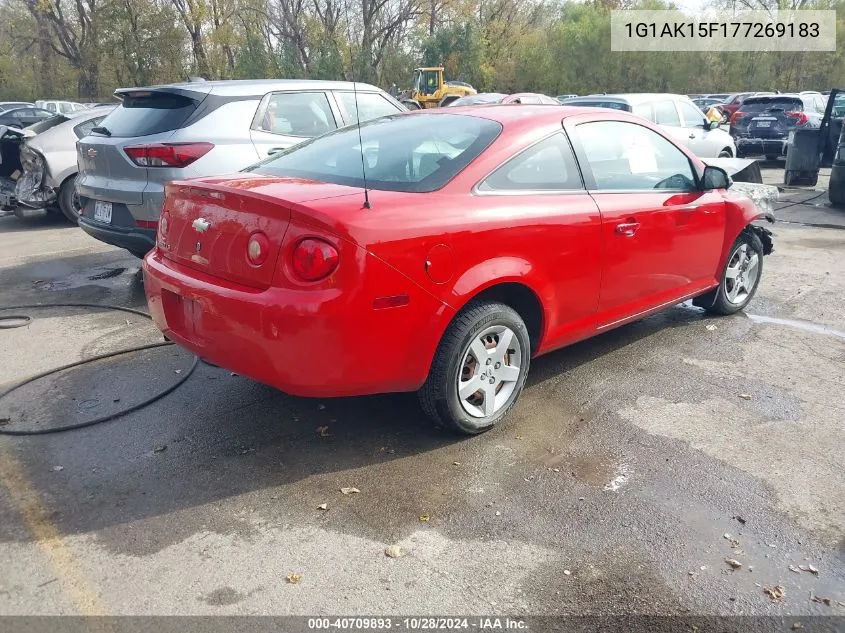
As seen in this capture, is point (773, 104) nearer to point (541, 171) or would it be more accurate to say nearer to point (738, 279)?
point (738, 279)

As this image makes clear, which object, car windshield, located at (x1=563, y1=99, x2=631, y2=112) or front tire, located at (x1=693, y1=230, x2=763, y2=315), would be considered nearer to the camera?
front tire, located at (x1=693, y1=230, x2=763, y2=315)

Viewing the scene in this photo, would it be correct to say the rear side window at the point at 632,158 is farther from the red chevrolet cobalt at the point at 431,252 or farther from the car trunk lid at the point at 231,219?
the car trunk lid at the point at 231,219

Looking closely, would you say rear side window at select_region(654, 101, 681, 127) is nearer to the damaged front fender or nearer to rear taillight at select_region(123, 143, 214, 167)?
rear taillight at select_region(123, 143, 214, 167)

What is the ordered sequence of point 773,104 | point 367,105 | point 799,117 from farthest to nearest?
point 773,104 < point 799,117 < point 367,105

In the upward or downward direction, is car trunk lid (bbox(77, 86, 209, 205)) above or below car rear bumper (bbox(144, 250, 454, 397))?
above

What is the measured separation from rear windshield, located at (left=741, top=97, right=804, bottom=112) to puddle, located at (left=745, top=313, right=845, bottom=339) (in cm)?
1395

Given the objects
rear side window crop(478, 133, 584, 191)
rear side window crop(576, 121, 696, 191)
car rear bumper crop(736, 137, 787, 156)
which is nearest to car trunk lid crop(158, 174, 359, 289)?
rear side window crop(478, 133, 584, 191)

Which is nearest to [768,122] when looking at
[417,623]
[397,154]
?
[397,154]

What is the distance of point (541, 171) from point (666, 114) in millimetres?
8938

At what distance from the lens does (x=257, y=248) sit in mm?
3271

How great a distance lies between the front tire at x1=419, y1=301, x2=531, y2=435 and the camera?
3566 millimetres

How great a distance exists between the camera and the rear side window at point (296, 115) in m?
6.55

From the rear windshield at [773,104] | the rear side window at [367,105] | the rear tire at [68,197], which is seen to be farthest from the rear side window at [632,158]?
the rear windshield at [773,104]

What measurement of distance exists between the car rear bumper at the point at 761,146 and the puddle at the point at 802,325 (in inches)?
523
